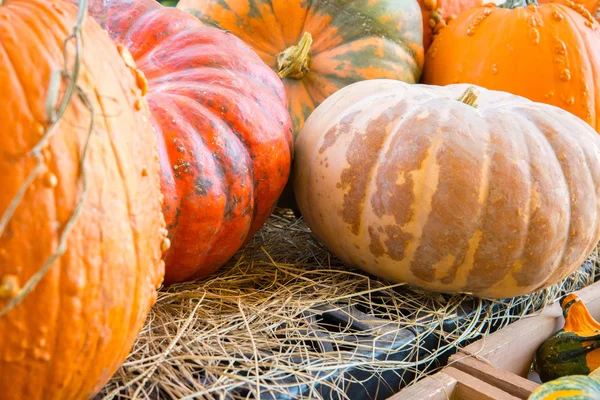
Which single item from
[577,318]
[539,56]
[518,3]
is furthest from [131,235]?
[518,3]

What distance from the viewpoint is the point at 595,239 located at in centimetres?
125

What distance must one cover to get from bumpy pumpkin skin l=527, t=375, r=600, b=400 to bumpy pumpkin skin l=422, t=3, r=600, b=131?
1.10m

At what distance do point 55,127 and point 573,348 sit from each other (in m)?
1.03

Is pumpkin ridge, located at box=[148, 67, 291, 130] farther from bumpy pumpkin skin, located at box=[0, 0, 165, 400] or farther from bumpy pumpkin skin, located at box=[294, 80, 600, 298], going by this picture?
bumpy pumpkin skin, located at box=[0, 0, 165, 400]

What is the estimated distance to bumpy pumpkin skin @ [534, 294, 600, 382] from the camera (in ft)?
3.87

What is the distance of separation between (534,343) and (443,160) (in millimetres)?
435

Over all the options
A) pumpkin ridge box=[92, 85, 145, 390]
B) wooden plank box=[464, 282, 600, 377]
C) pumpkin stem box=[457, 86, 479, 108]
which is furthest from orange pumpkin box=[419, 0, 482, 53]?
pumpkin ridge box=[92, 85, 145, 390]

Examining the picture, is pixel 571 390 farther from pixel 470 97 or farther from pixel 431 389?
pixel 470 97

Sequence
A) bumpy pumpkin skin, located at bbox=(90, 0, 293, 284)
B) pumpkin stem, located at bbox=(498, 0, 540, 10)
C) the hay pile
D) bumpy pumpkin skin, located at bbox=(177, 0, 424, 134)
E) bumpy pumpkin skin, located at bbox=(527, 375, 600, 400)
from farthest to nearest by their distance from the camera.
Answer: pumpkin stem, located at bbox=(498, 0, 540, 10), bumpy pumpkin skin, located at bbox=(177, 0, 424, 134), bumpy pumpkin skin, located at bbox=(90, 0, 293, 284), the hay pile, bumpy pumpkin skin, located at bbox=(527, 375, 600, 400)

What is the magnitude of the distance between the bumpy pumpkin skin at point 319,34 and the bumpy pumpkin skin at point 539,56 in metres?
0.27

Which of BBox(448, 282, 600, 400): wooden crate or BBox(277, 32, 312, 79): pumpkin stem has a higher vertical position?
BBox(277, 32, 312, 79): pumpkin stem

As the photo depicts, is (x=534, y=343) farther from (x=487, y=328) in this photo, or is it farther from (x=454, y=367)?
(x=454, y=367)

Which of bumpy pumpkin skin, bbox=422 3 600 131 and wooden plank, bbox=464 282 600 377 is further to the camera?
bumpy pumpkin skin, bbox=422 3 600 131

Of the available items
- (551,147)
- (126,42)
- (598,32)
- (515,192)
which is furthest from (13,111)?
(598,32)
